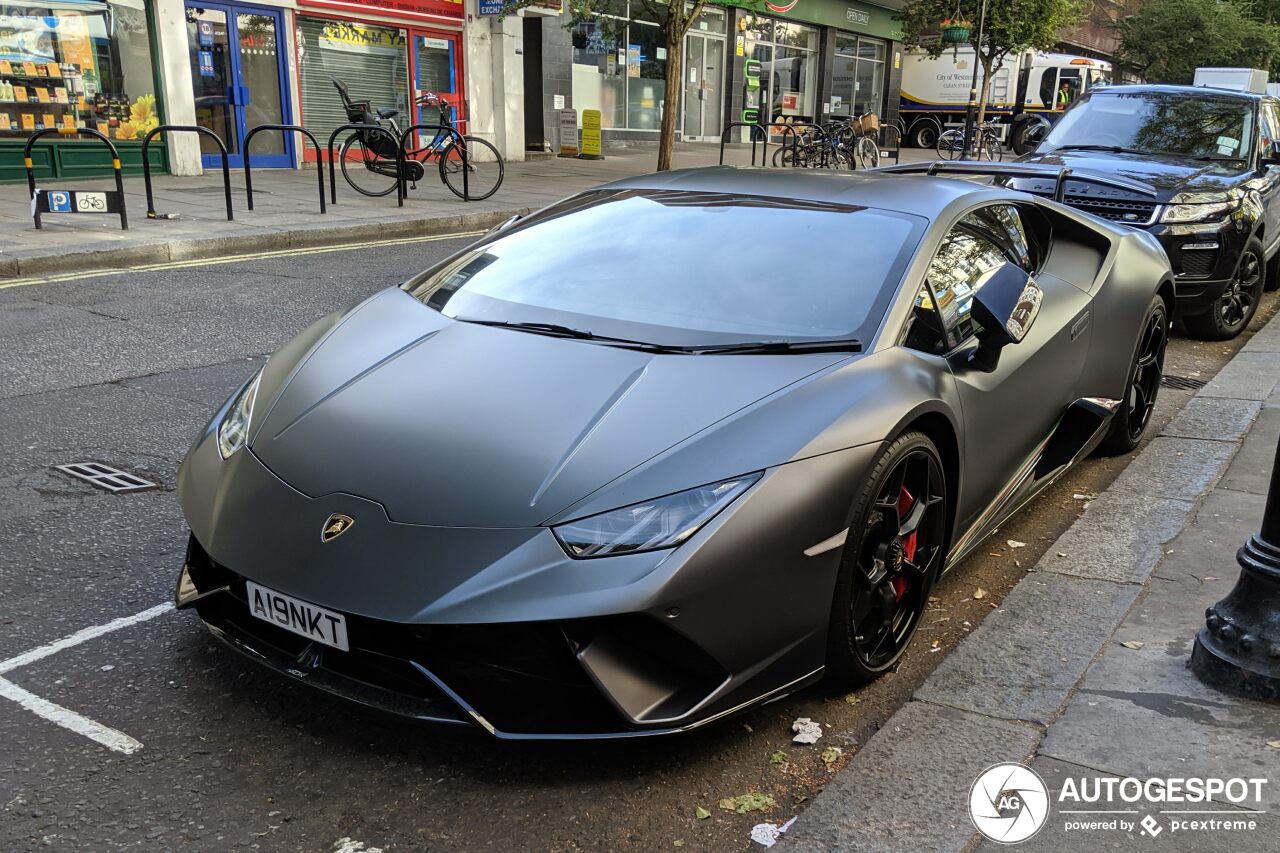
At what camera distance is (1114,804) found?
240 cm

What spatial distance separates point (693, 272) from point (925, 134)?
35012mm

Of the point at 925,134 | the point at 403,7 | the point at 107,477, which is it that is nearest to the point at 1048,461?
the point at 107,477

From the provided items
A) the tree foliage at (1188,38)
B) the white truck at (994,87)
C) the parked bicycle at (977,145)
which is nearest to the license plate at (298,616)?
the parked bicycle at (977,145)

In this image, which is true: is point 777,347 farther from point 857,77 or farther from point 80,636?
point 857,77

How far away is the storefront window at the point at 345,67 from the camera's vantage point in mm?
17875

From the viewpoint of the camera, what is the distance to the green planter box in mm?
14234

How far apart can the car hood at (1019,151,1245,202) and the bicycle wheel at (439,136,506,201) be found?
7.63 meters

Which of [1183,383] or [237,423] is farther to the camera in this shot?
[1183,383]

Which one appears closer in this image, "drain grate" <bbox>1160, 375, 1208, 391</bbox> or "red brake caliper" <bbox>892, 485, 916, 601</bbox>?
"red brake caliper" <bbox>892, 485, 916, 601</bbox>

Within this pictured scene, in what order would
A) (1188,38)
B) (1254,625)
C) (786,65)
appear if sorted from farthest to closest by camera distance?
(1188,38)
(786,65)
(1254,625)

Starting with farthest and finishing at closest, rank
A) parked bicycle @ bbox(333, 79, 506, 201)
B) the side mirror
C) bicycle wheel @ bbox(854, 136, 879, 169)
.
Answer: bicycle wheel @ bbox(854, 136, 879, 169), parked bicycle @ bbox(333, 79, 506, 201), the side mirror

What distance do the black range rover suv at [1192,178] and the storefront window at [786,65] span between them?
1951 cm

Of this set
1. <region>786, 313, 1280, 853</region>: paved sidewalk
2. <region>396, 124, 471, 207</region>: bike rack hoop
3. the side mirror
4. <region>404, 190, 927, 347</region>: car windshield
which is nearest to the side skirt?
<region>786, 313, 1280, 853</region>: paved sidewalk

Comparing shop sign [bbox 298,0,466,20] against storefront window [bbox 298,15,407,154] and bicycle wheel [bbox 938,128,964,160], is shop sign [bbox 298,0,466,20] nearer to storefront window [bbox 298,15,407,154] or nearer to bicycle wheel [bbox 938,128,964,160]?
storefront window [bbox 298,15,407,154]
